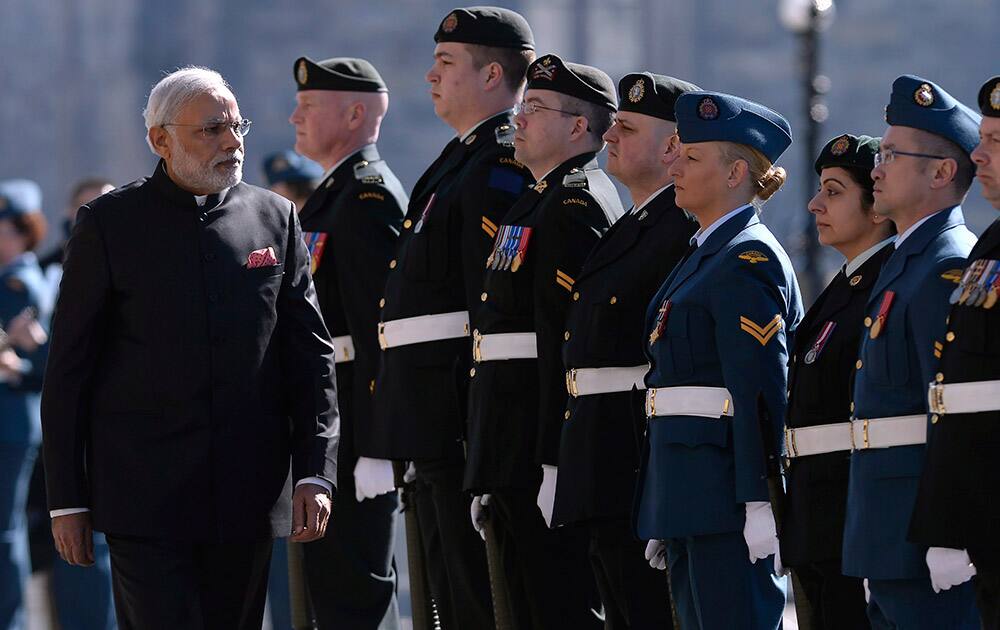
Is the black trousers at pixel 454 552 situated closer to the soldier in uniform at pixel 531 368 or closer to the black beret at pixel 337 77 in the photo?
the soldier in uniform at pixel 531 368

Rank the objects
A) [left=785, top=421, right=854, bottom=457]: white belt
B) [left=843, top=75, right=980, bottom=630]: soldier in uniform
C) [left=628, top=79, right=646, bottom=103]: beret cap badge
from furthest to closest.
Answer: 1. [left=628, top=79, right=646, bottom=103]: beret cap badge
2. [left=785, top=421, right=854, bottom=457]: white belt
3. [left=843, top=75, right=980, bottom=630]: soldier in uniform

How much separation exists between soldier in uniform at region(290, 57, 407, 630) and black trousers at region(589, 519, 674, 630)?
1355mm

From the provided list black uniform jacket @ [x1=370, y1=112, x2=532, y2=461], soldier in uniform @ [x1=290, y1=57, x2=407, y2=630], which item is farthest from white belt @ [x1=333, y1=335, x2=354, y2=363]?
black uniform jacket @ [x1=370, y1=112, x2=532, y2=461]

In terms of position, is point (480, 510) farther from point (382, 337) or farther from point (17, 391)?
point (17, 391)

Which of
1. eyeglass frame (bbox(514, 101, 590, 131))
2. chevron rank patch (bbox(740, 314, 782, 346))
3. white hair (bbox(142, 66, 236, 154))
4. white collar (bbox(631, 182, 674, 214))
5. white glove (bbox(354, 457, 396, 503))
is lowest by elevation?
white glove (bbox(354, 457, 396, 503))

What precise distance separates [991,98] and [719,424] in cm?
115

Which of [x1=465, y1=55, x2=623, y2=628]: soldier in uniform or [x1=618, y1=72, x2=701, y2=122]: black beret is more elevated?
[x1=618, y1=72, x2=701, y2=122]: black beret

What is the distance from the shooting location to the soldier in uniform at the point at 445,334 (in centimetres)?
676

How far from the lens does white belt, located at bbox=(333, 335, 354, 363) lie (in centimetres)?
754

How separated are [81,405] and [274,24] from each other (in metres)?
40.0

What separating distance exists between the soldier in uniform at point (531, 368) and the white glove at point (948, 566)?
1.68 meters

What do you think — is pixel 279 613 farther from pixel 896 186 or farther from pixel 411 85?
pixel 411 85

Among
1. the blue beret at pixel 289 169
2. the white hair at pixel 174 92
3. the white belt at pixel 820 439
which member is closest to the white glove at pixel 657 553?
the white belt at pixel 820 439

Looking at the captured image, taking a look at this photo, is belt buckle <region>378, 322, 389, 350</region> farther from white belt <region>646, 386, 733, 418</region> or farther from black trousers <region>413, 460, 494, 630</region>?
white belt <region>646, 386, 733, 418</region>
